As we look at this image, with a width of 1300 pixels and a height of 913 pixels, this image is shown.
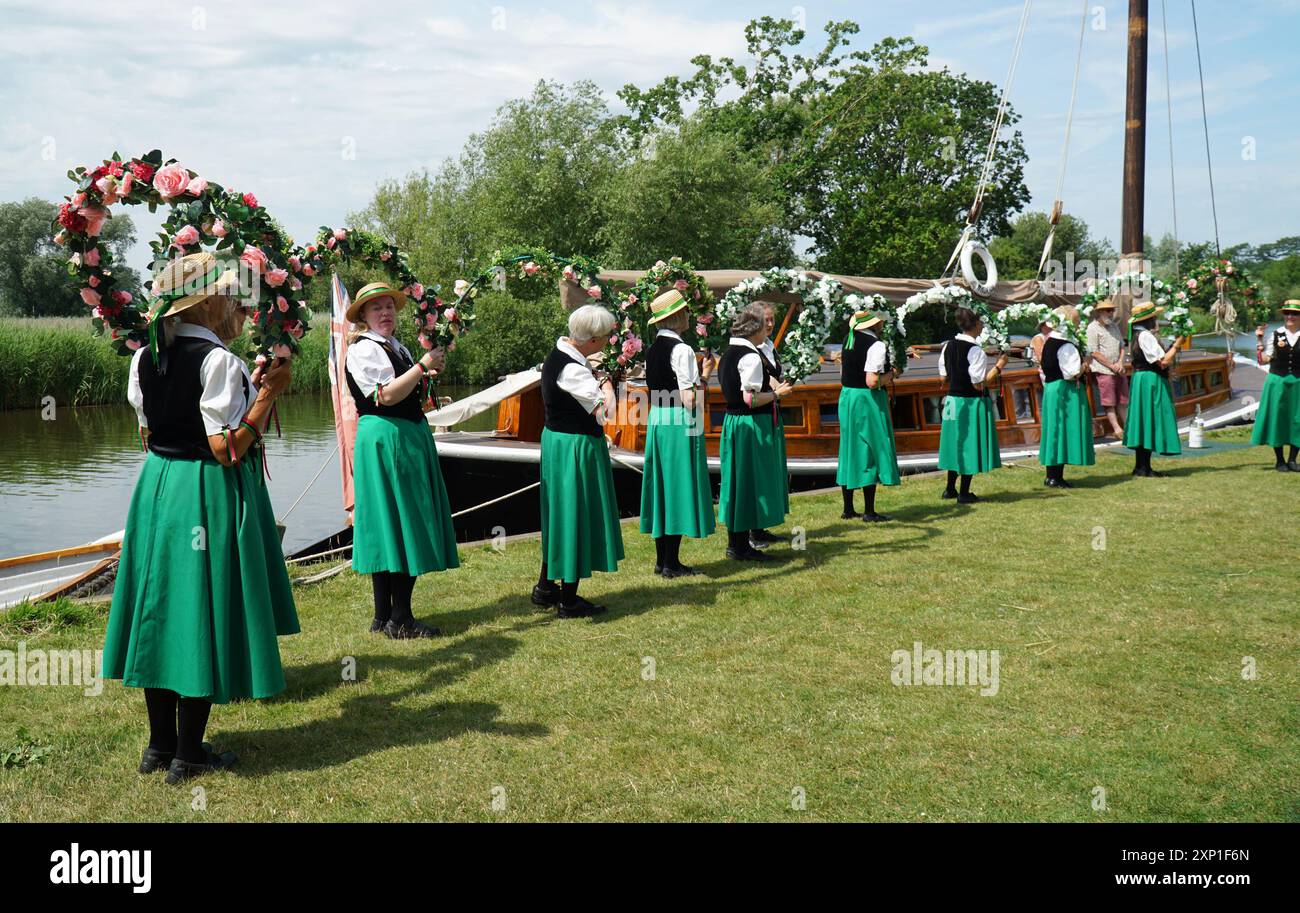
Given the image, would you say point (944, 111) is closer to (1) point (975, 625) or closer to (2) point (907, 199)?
(2) point (907, 199)

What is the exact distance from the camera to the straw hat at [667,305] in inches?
300

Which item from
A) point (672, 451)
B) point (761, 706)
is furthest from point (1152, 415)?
point (761, 706)

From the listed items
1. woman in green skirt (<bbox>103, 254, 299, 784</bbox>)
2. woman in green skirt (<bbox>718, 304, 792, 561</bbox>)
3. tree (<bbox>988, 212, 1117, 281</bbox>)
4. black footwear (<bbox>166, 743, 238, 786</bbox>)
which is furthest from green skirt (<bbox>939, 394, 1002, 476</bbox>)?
tree (<bbox>988, 212, 1117, 281</bbox>)

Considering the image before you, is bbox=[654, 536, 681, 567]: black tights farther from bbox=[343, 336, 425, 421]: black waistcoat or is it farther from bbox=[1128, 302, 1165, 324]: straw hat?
bbox=[1128, 302, 1165, 324]: straw hat

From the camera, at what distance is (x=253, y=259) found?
179 inches

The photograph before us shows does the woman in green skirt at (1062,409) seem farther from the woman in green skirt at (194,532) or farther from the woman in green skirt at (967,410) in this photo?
the woman in green skirt at (194,532)

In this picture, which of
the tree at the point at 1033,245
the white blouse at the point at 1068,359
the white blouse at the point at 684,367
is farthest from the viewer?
the tree at the point at 1033,245

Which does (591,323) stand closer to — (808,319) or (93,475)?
(808,319)

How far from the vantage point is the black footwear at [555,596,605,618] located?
6.79 metres

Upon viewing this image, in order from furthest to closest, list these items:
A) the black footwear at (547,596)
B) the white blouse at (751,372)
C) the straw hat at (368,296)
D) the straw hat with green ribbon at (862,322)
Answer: the straw hat with green ribbon at (862,322)
the white blouse at (751,372)
the black footwear at (547,596)
the straw hat at (368,296)

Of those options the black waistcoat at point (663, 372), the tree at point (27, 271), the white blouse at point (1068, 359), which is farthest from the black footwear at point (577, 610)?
the tree at point (27, 271)

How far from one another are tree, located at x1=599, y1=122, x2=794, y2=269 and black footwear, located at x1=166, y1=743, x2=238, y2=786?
107 feet

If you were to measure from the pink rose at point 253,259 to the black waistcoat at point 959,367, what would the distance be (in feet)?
25.2

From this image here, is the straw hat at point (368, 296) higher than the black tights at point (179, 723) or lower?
higher
